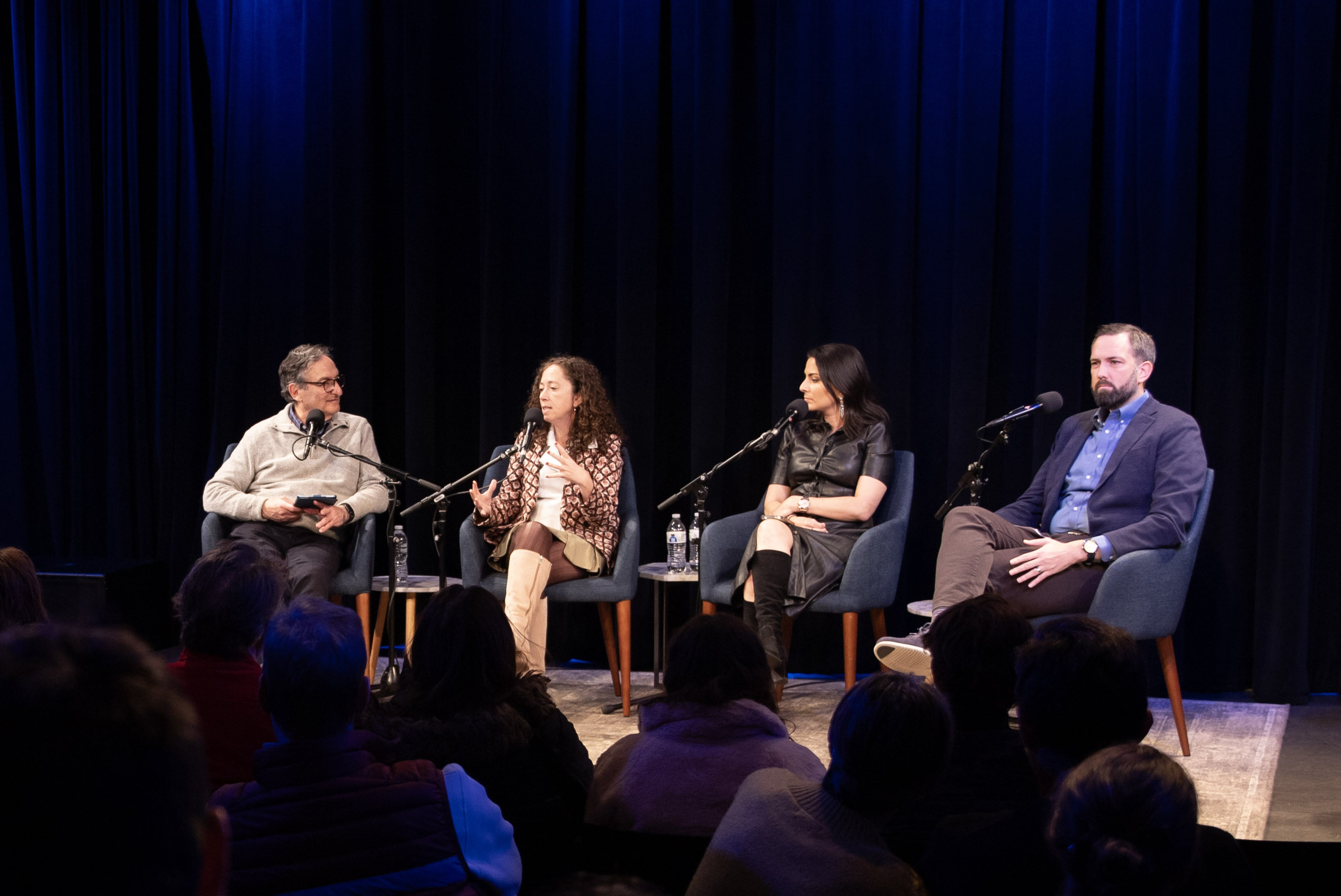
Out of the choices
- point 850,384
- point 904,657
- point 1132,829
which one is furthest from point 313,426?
point 1132,829

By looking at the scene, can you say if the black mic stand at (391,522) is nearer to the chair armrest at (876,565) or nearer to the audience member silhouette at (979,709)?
the chair armrest at (876,565)

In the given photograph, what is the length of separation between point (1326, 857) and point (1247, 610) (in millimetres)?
3320

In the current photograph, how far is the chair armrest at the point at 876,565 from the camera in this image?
4.14 metres

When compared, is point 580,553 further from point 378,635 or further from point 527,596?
point 378,635

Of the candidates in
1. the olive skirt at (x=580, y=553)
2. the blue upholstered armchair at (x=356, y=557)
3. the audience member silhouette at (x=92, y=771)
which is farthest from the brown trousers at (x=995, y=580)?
the audience member silhouette at (x=92, y=771)

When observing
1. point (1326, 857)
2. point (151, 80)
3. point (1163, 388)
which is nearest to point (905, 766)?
point (1326, 857)

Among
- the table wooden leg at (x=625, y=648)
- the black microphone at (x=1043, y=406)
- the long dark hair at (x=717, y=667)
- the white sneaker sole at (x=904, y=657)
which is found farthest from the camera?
the table wooden leg at (x=625, y=648)

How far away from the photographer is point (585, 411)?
4625 millimetres

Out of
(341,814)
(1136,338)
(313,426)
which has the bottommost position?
(341,814)

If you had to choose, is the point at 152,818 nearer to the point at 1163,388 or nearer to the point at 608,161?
the point at 1163,388

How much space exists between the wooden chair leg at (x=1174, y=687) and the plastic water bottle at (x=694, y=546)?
164cm

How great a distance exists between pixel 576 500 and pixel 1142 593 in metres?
1.96

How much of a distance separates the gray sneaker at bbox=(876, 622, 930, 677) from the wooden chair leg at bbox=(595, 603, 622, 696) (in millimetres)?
1192

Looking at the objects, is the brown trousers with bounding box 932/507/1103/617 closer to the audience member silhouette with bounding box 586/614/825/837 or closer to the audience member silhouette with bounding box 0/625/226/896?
the audience member silhouette with bounding box 586/614/825/837
